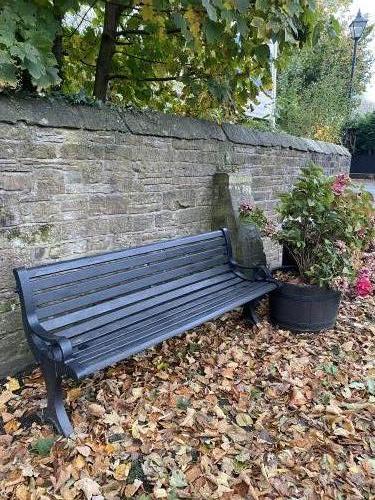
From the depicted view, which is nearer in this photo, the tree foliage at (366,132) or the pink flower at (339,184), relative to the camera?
the pink flower at (339,184)

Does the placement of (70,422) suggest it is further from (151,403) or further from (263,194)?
(263,194)

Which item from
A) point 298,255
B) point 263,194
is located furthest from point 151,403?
point 263,194

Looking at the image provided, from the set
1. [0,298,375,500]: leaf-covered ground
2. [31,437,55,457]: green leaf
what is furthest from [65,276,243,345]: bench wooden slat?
[31,437,55,457]: green leaf

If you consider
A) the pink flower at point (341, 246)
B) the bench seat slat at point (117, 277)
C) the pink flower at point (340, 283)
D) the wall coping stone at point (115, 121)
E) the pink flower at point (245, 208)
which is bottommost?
the pink flower at point (340, 283)

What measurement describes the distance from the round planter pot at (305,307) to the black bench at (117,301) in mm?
151

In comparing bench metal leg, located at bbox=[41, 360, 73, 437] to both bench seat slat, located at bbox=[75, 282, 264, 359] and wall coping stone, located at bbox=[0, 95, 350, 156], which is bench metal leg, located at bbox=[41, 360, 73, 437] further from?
wall coping stone, located at bbox=[0, 95, 350, 156]

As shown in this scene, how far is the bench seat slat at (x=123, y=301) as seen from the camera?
2.37 meters

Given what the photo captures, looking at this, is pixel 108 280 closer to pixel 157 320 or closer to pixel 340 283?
pixel 157 320

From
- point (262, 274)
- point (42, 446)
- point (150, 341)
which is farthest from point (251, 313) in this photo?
point (42, 446)

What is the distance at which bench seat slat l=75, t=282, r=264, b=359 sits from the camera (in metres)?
2.30

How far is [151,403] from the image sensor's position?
247 cm

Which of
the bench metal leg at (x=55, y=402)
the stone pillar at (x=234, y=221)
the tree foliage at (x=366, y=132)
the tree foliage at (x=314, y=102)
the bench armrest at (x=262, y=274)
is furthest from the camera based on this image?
the tree foliage at (x=366, y=132)

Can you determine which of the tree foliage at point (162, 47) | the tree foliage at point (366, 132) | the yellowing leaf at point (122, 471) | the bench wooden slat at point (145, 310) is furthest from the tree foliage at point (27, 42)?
the tree foliage at point (366, 132)

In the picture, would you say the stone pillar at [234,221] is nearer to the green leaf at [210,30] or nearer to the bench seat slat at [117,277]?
the bench seat slat at [117,277]
